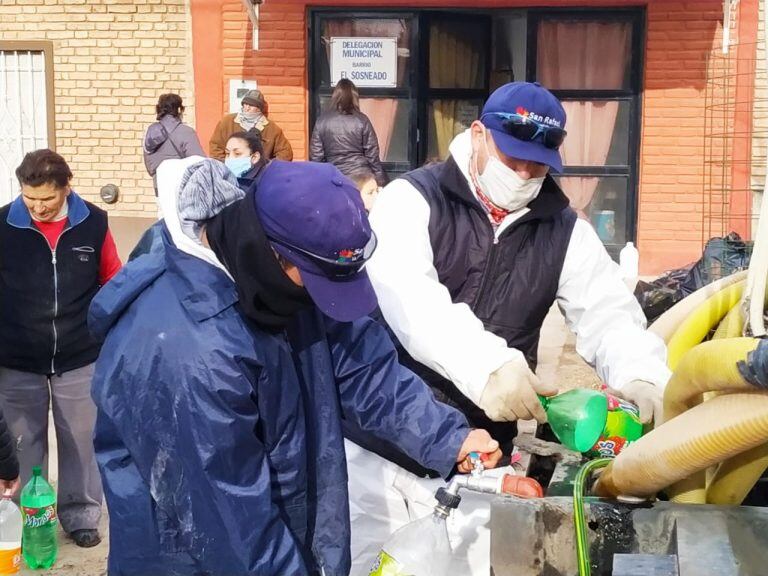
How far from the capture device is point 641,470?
2.07m

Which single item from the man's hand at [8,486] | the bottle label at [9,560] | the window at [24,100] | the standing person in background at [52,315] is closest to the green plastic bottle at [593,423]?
the bottle label at [9,560]

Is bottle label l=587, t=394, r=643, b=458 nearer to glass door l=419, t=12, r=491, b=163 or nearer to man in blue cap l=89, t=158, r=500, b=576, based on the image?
man in blue cap l=89, t=158, r=500, b=576

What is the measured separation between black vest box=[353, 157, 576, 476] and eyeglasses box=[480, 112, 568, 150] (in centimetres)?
19

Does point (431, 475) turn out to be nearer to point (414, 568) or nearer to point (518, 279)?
point (518, 279)

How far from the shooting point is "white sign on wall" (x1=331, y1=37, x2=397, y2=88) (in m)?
10.2

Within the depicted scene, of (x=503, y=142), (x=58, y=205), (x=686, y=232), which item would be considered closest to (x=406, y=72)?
(x=686, y=232)

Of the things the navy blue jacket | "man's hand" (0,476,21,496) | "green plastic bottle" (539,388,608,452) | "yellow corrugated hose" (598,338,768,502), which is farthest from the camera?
"man's hand" (0,476,21,496)

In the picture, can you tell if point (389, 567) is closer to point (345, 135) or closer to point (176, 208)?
point (176, 208)

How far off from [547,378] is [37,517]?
3.78 metres

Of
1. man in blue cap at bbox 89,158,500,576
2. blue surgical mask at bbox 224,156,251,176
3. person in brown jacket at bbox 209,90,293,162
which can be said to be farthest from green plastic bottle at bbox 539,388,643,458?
person in brown jacket at bbox 209,90,293,162

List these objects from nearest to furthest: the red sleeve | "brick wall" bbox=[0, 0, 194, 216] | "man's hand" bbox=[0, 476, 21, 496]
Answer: "man's hand" bbox=[0, 476, 21, 496], the red sleeve, "brick wall" bbox=[0, 0, 194, 216]

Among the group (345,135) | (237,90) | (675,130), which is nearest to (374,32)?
(237,90)

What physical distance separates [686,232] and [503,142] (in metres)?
7.48

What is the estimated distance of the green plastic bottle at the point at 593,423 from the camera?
2523 mm
